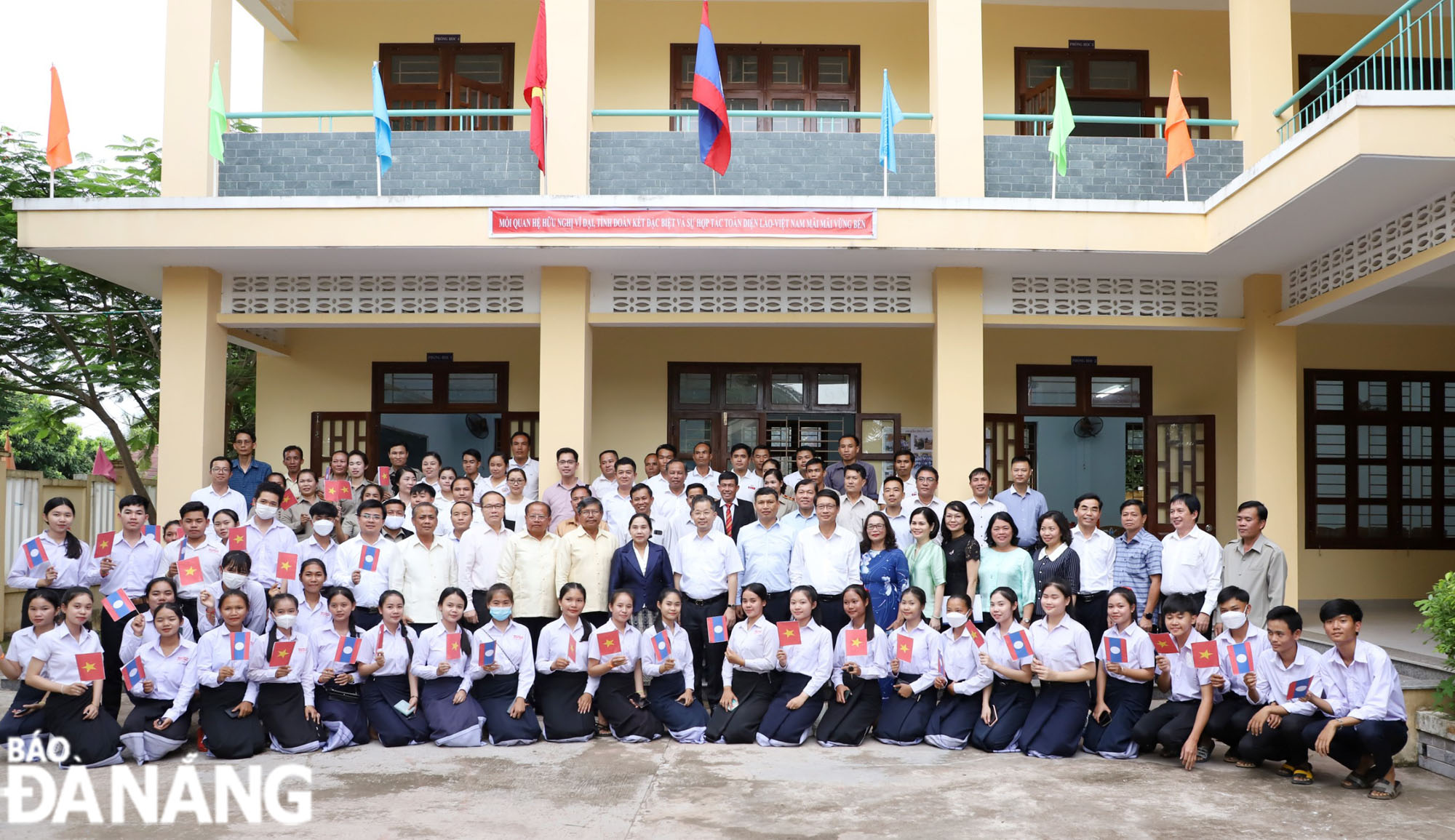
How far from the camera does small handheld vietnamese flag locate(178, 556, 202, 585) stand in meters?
6.62

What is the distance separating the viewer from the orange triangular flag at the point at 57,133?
8.59m

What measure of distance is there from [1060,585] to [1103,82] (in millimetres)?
6567

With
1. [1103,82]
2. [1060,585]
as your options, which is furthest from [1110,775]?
[1103,82]

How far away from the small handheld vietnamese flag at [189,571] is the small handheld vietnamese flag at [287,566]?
17.6 inches

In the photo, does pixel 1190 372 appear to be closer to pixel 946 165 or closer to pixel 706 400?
pixel 946 165

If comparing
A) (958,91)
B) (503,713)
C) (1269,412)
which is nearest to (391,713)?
(503,713)

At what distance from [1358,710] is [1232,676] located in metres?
0.69

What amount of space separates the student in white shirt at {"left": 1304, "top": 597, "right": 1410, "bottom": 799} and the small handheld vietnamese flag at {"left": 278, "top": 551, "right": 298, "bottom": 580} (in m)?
5.70

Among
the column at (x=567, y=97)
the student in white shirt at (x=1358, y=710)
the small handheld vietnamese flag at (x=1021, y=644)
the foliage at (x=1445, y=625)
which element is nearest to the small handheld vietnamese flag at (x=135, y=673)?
the column at (x=567, y=97)

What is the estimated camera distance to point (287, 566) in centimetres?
679

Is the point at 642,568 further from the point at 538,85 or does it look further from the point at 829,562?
the point at 538,85

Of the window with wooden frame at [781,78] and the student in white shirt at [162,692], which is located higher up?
the window with wooden frame at [781,78]

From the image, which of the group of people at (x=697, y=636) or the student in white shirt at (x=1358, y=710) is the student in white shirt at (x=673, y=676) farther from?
the student in white shirt at (x=1358, y=710)

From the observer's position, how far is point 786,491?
8742mm
